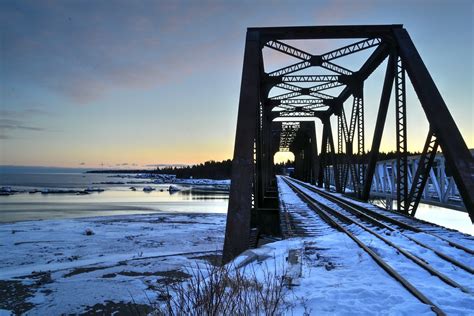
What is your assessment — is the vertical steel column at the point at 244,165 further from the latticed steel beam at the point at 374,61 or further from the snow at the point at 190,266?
the latticed steel beam at the point at 374,61

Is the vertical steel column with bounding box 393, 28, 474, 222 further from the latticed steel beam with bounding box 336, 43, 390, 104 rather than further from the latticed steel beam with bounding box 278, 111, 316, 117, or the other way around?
the latticed steel beam with bounding box 278, 111, 316, 117

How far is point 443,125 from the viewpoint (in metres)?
9.89

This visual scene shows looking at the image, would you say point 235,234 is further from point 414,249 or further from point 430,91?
point 430,91

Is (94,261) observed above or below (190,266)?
below

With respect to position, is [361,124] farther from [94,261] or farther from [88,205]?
[88,205]

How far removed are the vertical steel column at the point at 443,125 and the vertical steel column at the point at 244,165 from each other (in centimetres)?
468

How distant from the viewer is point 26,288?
32.2 ft

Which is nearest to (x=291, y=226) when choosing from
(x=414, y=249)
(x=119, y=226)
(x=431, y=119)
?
(x=414, y=249)

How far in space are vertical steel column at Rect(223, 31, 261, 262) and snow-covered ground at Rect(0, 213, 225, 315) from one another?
104cm

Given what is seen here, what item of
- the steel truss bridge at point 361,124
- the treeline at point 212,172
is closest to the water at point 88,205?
the steel truss bridge at point 361,124

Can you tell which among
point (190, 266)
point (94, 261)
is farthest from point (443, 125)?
point (94, 261)

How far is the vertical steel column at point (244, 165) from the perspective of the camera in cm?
824

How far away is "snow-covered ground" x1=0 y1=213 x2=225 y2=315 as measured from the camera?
8734mm

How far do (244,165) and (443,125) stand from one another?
540 cm
